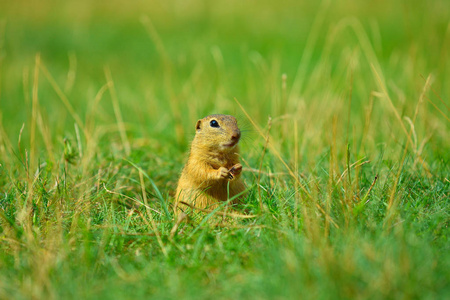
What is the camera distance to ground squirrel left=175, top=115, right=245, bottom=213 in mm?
2721

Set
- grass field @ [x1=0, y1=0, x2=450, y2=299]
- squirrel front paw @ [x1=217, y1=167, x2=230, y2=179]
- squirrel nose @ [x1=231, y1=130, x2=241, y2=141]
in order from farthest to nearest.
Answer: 1. squirrel nose @ [x1=231, y1=130, x2=241, y2=141]
2. squirrel front paw @ [x1=217, y1=167, x2=230, y2=179]
3. grass field @ [x1=0, y1=0, x2=450, y2=299]

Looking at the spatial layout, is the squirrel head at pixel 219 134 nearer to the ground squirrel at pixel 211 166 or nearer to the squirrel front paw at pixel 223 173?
the ground squirrel at pixel 211 166

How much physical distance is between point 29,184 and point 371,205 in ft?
6.28

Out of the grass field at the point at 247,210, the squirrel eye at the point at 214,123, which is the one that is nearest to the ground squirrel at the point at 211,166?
the squirrel eye at the point at 214,123

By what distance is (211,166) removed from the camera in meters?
2.78

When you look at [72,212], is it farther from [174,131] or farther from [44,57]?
[44,57]

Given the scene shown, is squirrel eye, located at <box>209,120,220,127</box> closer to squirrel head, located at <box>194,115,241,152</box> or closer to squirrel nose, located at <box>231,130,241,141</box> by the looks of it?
squirrel head, located at <box>194,115,241,152</box>

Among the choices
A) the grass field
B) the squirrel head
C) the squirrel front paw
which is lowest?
the grass field

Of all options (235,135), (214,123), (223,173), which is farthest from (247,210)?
Result: (214,123)

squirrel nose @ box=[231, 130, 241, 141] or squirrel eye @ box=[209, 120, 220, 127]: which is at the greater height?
squirrel eye @ box=[209, 120, 220, 127]

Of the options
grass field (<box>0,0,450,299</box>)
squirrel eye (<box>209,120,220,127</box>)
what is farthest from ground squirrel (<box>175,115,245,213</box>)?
grass field (<box>0,0,450,299</box>)

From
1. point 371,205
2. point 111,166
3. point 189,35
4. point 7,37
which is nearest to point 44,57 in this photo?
point 7,37

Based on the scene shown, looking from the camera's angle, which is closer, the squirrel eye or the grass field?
the grass field

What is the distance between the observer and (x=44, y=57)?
8.35 meters
